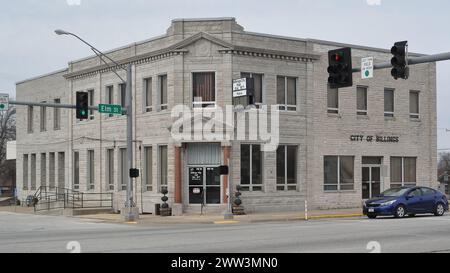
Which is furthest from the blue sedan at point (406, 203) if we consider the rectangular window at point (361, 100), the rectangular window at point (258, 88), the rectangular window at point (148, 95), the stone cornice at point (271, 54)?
the rectangular window at point (148, 95)

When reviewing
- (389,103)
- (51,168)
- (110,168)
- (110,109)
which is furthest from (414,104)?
(51,168)

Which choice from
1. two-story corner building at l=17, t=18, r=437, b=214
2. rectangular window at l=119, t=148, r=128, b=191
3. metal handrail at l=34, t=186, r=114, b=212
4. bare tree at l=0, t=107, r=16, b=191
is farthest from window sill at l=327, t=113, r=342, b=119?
bare tree at l=0, t=107, r=16, b=191

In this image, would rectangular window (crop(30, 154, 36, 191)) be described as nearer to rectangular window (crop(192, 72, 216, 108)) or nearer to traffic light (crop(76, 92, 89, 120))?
rectangular window (crop(192, 72, 216, 108))

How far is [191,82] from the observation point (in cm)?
3212

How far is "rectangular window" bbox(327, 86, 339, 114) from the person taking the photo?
35.3 meters

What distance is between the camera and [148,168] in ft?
113

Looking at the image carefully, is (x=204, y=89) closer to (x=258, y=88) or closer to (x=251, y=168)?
(x=258, y=88)

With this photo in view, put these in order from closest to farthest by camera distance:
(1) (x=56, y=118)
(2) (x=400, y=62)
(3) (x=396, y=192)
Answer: (2) (x=400, y=62) → (3) (x=396, y=192) → (1) (x=56, y=118)

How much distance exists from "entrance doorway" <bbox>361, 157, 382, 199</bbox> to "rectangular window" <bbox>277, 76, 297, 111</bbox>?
237 inches

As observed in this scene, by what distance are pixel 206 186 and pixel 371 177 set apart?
34.4 ft

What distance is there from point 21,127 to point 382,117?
2614 centimetres

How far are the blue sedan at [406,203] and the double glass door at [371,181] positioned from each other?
7438mm
